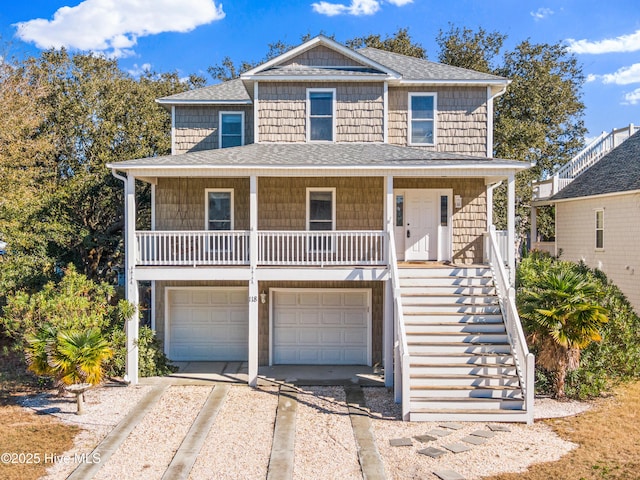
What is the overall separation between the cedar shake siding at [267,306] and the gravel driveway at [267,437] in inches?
114

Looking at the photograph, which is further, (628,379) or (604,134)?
(604,134)

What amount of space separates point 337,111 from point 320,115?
52 centimetres

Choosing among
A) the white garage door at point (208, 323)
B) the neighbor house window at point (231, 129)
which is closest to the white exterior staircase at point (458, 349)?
the white garage door at point (208, 323)

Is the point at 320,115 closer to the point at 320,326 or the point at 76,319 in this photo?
the point at 320,326

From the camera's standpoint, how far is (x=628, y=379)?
12188 mm

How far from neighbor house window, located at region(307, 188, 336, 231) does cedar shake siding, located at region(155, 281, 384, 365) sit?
1692mm

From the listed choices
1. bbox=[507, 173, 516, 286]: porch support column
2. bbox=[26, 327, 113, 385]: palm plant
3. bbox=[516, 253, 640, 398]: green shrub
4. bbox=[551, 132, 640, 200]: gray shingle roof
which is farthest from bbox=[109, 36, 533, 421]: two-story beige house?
bbox=[551, 132, 640, 200]: gray shingle roof

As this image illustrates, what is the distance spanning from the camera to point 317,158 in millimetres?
13227

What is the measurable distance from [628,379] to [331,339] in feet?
24.7

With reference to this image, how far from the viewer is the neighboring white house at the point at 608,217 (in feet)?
55.3

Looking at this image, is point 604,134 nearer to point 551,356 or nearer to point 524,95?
point 524,95

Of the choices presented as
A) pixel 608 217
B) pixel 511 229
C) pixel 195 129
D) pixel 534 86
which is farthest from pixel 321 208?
pixel 534 86

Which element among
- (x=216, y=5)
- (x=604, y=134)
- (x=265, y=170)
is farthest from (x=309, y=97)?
(x=216, y=5)

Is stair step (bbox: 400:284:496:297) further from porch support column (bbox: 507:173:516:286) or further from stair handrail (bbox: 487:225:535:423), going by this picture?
porch support column (bbox: 507:173:516:286)
